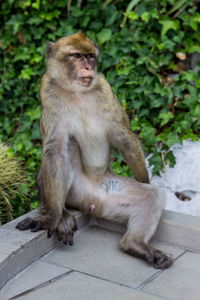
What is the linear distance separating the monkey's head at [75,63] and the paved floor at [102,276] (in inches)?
45.1

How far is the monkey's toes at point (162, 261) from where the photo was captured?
127 inches

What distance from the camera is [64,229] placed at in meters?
3.43

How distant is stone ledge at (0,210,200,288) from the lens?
3.05 meters

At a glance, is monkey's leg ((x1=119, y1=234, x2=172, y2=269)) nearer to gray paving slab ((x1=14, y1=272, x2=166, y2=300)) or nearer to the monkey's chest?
gray paving slab ((x1=14, y1=272, x2=166, y2=300))

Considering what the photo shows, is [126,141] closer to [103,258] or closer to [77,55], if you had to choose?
[77,55]

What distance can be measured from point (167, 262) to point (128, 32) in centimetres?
326

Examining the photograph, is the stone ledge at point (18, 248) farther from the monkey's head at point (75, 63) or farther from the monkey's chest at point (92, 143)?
the monkey's head at point (75, 63)

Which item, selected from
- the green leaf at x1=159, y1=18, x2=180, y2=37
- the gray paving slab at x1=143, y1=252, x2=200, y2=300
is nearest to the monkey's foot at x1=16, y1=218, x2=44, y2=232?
the gray paving slab at x1=143, y1=252, x2=200, y2=300

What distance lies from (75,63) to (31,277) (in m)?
1.45

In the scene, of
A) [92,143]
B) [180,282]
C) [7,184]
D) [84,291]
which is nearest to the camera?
[84,291]

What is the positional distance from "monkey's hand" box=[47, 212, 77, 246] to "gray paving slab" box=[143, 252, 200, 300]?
2.20 feet

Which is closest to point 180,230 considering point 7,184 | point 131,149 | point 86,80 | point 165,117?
point 131,149

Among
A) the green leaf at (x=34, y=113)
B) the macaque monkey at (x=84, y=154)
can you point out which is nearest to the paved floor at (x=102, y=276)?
the macaque monkey at (x=84, y=154)

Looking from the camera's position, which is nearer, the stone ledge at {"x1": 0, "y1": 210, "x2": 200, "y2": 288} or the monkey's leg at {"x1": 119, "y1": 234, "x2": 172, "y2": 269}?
the stone ledge at {"x1": 0, "y1": 210, "x2": 200, "y2": 288}
